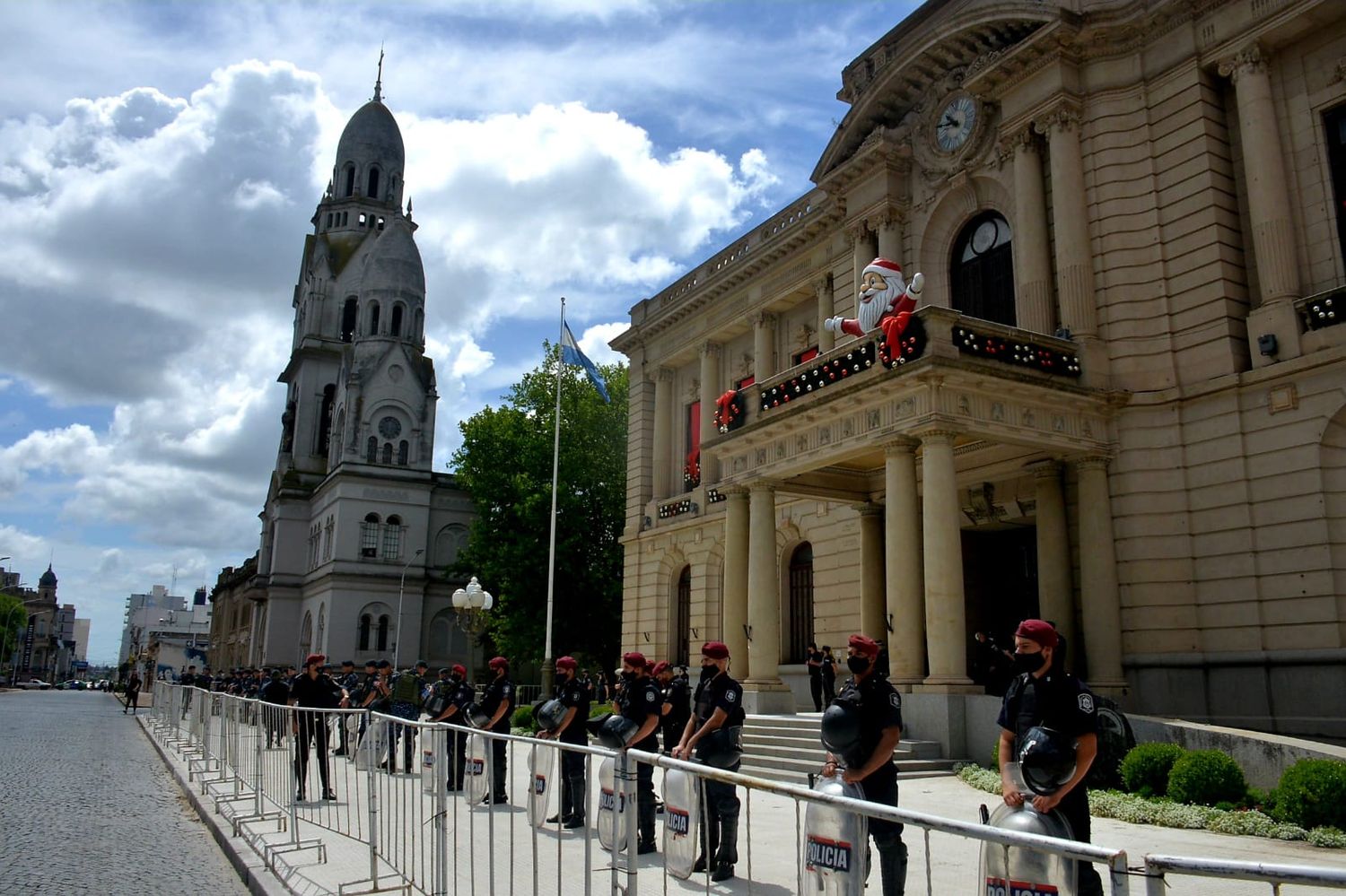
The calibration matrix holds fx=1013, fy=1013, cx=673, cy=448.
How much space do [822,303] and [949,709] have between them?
13166mm

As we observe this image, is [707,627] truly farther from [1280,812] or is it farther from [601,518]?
[1280,812]

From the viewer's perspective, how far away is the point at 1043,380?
16797 mm

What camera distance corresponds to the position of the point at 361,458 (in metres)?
59.9

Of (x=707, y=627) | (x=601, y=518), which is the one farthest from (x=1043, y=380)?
(x=601, y=518)

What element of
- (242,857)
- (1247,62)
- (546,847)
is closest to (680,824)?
(546,847)

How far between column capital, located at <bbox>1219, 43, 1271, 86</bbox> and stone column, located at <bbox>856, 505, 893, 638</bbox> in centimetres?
1043

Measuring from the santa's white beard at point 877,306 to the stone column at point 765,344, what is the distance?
9.21 m

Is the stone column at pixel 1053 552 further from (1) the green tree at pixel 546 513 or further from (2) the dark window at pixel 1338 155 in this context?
(1) the green tree at pixel 546 513

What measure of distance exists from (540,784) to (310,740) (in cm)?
529

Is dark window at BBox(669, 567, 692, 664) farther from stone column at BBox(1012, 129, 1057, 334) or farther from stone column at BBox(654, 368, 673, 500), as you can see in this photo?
stone column at BBox(1012, 129, 1057, 334)

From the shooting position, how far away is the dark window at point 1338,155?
52.7 feet

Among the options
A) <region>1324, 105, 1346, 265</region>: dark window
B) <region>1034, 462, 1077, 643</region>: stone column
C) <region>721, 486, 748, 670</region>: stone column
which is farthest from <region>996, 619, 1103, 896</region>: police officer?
<region>721, 486, 748, 670</region>: stone column

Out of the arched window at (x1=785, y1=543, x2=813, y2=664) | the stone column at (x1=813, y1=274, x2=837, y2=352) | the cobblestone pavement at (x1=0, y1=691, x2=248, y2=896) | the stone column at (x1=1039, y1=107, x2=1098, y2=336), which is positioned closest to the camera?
the cobblestone pavement at (x1=0, y1=691, x2=248, y2=896)

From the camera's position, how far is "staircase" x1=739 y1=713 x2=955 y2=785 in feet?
49.5
